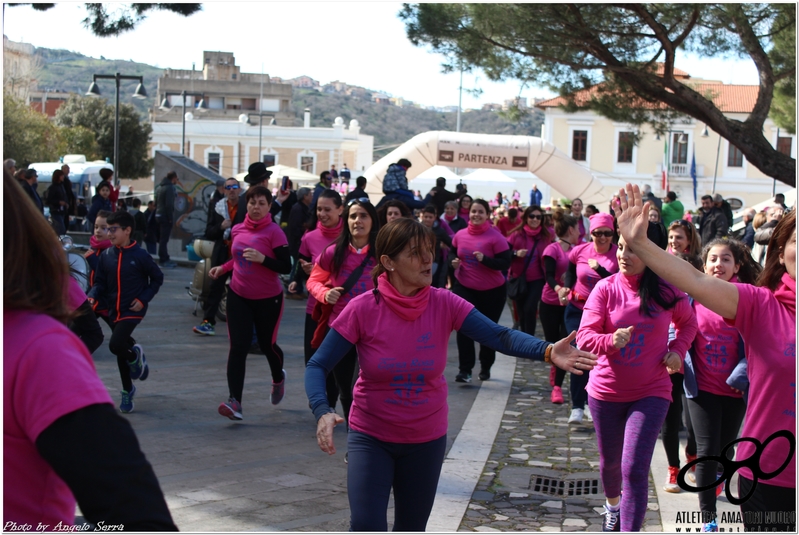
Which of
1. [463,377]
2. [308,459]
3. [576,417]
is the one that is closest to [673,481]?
[576,417]

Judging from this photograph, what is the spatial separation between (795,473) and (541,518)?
242 centimetres

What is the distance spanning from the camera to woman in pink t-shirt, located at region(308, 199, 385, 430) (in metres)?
6.35

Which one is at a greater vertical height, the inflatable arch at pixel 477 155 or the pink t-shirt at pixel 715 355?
the inflatable arch at pixel 477 155

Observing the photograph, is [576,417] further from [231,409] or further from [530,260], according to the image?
[530,260]

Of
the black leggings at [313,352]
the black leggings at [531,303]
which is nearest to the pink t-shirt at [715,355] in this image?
the black leggings at [313,352]

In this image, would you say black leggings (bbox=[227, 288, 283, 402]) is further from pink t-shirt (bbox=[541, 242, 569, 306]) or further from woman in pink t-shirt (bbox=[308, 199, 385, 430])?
pink t-shirt (bbox=[541, 242, 569, 306])

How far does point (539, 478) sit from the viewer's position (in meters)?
6.16

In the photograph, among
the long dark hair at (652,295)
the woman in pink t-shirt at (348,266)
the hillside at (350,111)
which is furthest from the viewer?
the hillside at (350,111)

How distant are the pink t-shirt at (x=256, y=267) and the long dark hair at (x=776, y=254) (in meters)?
4.56

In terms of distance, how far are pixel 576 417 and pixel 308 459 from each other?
8.37 feet

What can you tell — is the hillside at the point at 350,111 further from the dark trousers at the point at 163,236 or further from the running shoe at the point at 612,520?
the running shoe at the point at 612,520

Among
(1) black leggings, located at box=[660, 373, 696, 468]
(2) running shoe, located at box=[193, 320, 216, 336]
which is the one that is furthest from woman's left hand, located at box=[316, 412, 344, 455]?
(2) running shoe, located at box=[193, 320, 216, 336]

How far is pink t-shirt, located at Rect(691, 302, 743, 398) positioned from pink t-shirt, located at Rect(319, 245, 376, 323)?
222cm

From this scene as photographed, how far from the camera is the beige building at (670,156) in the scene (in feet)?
206
